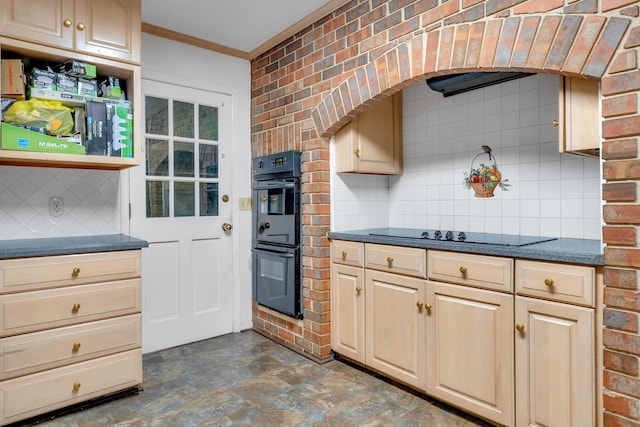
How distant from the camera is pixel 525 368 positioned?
1.73 m

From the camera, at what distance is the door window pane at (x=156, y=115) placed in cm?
292

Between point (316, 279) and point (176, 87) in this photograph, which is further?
point (176, 87)

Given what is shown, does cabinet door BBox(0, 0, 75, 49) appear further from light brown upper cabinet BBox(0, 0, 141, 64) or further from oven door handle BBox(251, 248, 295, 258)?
oven door handle BBox(251, 248, 295, 258)

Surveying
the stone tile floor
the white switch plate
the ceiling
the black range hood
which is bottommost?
the stone tile floor

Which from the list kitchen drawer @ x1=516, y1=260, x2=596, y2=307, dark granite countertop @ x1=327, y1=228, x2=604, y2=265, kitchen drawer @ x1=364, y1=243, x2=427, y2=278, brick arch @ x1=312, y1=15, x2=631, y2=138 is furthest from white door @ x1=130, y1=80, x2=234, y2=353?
kitchen drawer @ x1=516, y1=260, x2=596, y2=307

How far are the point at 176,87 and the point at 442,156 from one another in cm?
208

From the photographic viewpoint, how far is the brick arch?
1.49 meters

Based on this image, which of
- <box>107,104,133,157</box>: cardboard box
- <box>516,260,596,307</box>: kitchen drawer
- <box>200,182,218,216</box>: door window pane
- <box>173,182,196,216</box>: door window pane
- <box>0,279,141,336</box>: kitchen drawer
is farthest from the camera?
<box>200,182,218,216</box>: door window pane

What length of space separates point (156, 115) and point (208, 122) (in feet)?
1.34

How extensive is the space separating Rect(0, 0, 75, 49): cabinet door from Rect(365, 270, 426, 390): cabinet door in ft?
7.13

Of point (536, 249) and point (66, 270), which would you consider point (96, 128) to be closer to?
point (66, 270)

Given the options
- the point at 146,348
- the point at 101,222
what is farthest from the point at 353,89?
the point at 146,348

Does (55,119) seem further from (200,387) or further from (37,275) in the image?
(200,387)

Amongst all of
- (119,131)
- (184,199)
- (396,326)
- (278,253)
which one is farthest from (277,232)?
(119,131)
